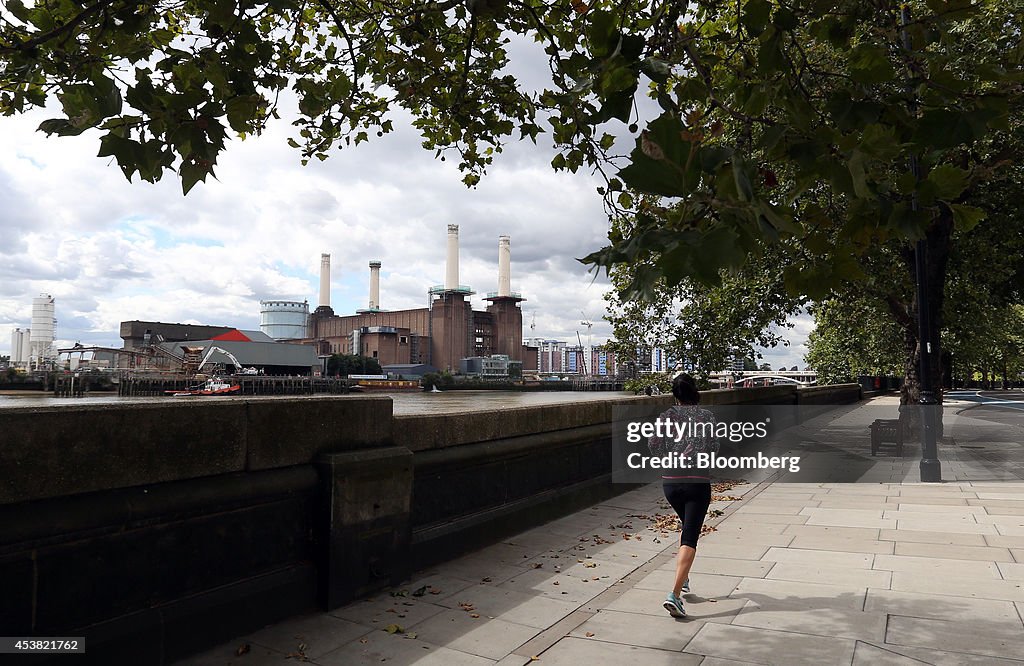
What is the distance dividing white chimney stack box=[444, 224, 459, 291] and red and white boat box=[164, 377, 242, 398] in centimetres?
7992

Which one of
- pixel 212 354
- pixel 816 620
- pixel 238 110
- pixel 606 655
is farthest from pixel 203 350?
pixel 816 620

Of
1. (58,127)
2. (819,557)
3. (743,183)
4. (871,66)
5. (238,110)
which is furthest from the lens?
(819,557)

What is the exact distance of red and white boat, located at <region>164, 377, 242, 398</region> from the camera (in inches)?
3302

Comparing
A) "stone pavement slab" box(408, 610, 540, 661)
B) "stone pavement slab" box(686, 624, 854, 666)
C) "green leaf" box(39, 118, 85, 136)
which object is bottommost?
"stone pavement slab" box(408, 610, 540, 661)

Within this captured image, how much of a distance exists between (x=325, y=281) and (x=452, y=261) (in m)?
36.1

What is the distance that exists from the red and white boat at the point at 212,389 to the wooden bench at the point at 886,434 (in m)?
78.2

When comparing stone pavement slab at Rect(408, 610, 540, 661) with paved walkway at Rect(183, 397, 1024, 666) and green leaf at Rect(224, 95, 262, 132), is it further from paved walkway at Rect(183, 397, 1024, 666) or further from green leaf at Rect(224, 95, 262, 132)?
green leaf at Rect(224, 95, 262, 132)

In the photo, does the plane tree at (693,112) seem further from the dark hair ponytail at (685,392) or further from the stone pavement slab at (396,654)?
the stone pavement slab at (396,654)

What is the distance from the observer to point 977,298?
17406mm

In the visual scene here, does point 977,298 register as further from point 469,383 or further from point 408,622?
→ point 469,383

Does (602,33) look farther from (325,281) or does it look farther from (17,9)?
(325,281)

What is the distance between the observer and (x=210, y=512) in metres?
4.16

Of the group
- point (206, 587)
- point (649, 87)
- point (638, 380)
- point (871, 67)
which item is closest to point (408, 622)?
point (206, 587)

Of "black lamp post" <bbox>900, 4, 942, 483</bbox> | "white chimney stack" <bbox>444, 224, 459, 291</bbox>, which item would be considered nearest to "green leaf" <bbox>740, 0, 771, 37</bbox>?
"black lamp post" <bbox>900, 4, 942, 483</bbox>
